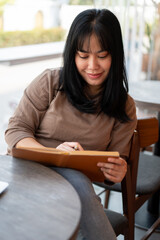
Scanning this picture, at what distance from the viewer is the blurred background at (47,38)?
3.69 meters

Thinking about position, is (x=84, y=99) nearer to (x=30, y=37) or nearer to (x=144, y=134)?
(x=144, y=134)

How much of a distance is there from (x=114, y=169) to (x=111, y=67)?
1.47 ft

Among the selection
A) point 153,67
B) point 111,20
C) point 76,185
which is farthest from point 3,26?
point 76,185

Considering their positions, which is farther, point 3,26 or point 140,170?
point 3,26

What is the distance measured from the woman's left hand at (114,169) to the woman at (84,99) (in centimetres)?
6

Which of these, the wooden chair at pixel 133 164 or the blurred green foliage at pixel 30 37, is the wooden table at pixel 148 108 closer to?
the wooden chair at pixel 133 164

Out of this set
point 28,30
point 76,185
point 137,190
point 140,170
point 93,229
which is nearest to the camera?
point 93,229

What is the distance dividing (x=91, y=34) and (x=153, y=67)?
2756mm

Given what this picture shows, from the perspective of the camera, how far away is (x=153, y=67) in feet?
13.3

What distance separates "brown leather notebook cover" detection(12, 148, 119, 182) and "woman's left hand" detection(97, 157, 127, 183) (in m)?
0.03

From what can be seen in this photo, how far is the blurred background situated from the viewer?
369 cm

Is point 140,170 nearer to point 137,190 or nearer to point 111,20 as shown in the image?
point 137,190

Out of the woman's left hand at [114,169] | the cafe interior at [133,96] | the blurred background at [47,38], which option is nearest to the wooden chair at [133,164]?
the cafe interior at [133,96]

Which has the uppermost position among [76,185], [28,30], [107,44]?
[107,44]
